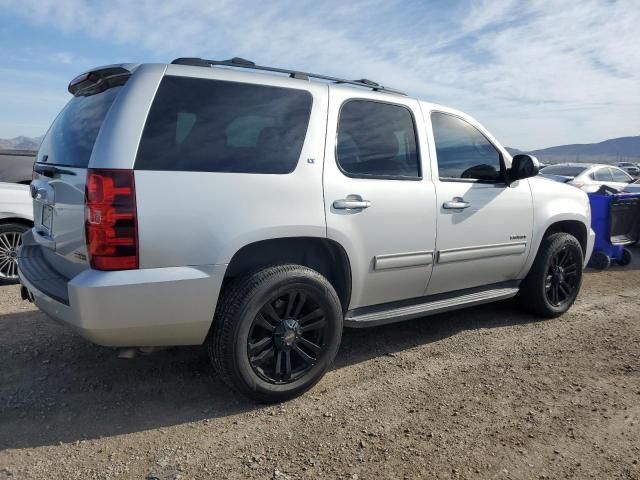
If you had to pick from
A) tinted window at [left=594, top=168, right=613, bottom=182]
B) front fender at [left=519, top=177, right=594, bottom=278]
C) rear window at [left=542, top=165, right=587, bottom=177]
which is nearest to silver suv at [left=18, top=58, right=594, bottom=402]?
front fender at [left=519, top=177, right=594, bottom=278]

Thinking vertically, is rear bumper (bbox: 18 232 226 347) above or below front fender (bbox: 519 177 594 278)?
below

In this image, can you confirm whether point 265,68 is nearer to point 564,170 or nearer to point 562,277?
point 562,277

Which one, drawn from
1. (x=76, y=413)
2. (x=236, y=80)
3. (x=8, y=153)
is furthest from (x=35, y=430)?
(x=8, y=153)

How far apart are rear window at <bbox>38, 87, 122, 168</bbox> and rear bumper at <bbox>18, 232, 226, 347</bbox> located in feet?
2.26

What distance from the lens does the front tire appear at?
9.10 ft

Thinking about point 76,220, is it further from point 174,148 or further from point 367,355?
point 367,355

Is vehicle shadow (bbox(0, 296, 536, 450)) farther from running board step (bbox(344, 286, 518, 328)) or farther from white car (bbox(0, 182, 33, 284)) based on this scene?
white car (bbox(0, 182, 33, 284))

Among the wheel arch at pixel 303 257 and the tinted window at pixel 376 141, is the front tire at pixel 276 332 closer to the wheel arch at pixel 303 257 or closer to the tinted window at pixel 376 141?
the wheel arch at pixel 303 257

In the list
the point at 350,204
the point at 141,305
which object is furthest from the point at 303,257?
the point at 141,305

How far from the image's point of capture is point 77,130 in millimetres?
2945

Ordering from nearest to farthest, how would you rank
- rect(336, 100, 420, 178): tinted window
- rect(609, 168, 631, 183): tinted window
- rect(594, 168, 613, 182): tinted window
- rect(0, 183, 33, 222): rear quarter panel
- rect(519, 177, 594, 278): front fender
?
rect(336, 100, 420, 178): tinted window
rect(519, 177, 594, 278): front fender
rect(0, 183, 33, 222): rear quarter panel
rect(594, 168, 613, 182): tinted window
rect(609, 168, 631, 183): tinted window

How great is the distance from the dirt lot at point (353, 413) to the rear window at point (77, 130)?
4.71 ft

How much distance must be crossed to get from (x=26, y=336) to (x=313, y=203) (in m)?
2.71

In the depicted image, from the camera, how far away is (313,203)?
300cm
